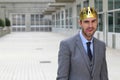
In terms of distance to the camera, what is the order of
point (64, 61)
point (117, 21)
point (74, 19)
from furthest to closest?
point (74, 19)
point (117, 21)
point (64, 61)

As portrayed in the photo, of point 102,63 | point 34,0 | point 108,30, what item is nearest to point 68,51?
point 102,63

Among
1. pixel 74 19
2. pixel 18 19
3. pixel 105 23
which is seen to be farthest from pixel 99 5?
pixel 18 19

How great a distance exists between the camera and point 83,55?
2.77 meters

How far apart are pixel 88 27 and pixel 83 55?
191mm

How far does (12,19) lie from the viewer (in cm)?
8944

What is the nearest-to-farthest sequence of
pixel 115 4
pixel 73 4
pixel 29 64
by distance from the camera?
pixel 29 64 → pixel 115 4 → pixel 73 4

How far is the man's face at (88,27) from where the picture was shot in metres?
2.78

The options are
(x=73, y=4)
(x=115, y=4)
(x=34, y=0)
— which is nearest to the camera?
(x=115, y=4)

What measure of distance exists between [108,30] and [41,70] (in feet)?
42.1

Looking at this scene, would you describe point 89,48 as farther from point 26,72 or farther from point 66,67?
point 26,72

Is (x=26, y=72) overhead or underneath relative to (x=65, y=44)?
underneath

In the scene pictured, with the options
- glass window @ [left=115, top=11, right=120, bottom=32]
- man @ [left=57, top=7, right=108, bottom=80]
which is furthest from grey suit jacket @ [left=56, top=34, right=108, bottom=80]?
glass window @ [left=115, top=11, right=120, bottom=32]

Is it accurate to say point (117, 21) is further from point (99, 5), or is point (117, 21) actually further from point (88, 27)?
point (88, 27)

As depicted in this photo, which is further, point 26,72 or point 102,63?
point 26,72
